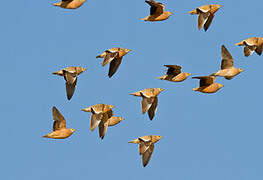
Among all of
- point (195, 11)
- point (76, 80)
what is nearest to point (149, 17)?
point (195, 11)

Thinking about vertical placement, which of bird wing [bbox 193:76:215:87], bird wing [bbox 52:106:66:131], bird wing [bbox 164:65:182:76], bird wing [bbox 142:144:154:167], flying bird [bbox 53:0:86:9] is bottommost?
bird wing [bbox 142:144:154:167]

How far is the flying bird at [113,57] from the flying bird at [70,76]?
1260 mm

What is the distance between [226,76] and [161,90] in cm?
347

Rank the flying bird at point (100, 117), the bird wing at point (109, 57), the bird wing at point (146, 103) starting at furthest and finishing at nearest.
A: the bird wing at point (109, 57) → the flying bird at point (100, 117) → the bird wing at point (146, 103)

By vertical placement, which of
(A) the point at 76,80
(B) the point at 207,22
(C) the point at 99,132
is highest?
(B) the point at 207,22

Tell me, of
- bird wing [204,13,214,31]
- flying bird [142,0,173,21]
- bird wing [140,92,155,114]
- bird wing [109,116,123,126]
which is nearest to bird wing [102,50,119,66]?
flying bird [142,0,173,21]

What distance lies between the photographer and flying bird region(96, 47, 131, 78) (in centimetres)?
4084

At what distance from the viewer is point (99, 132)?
134 ft

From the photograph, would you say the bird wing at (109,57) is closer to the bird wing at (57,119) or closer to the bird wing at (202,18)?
the bird wing at (57,119)

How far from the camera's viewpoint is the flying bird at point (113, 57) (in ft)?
134

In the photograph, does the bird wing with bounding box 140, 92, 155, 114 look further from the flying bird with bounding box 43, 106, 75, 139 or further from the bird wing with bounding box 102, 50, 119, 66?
the flying bird with bounding box 43, 106, 75, 139

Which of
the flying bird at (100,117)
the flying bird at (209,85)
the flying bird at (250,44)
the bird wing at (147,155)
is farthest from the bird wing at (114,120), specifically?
the flying bird at (250,44)

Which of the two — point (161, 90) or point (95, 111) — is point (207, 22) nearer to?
point (161, 90)

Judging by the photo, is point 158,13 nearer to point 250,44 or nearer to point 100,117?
point 250,44
